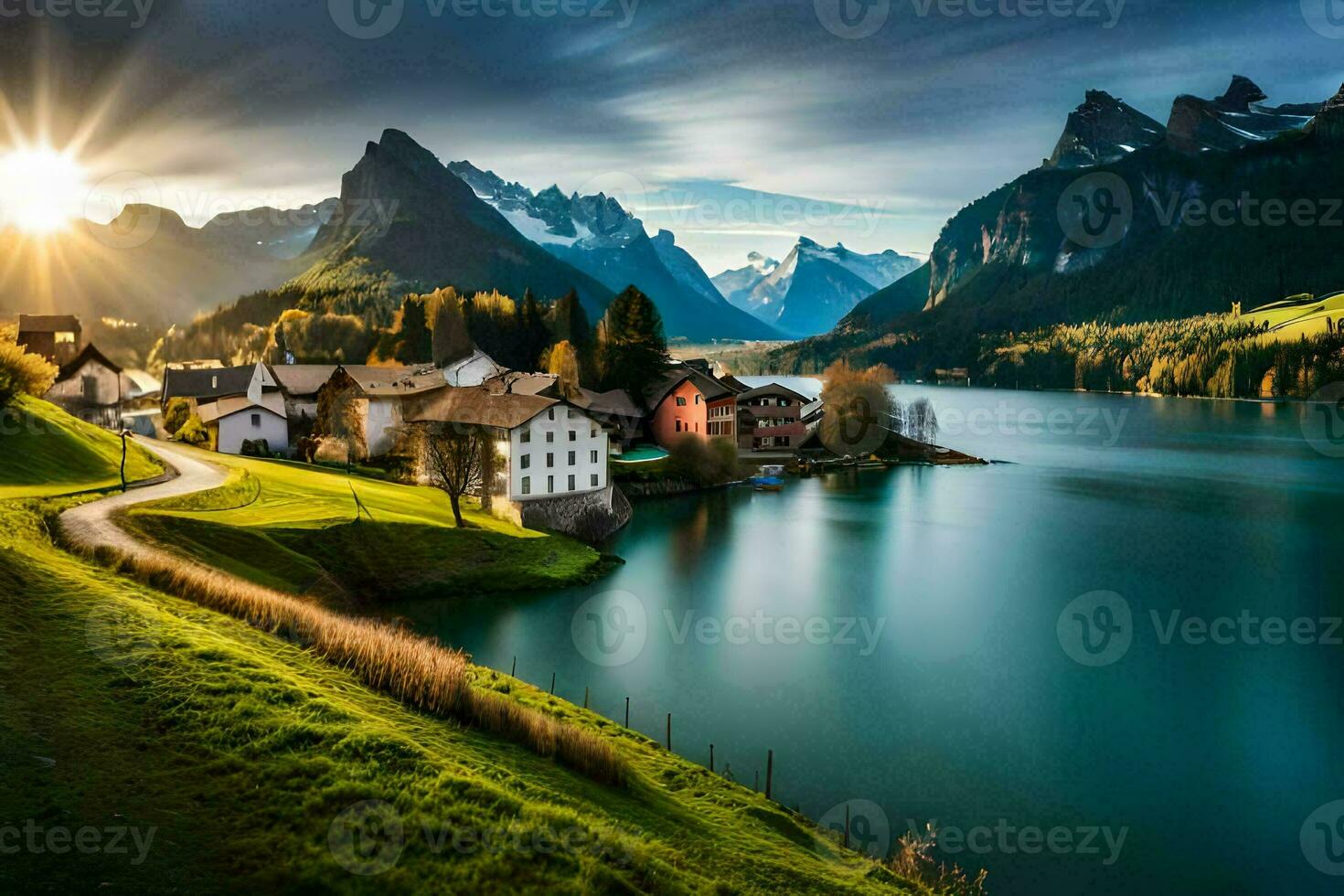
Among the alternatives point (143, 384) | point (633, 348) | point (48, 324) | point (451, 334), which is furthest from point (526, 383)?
point (143, 384)

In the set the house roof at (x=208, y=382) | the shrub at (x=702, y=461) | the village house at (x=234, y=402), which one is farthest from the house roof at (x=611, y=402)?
the house roof at (x=208, y=382)

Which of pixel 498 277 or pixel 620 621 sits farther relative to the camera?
pixel 498 277

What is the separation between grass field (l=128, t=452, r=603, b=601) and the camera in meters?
29.5

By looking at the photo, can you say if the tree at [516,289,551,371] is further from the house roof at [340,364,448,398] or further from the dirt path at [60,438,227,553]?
the dirt path at [60,438,227,553]

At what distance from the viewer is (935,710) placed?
976 inches

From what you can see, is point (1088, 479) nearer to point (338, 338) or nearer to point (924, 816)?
point (924, 816)

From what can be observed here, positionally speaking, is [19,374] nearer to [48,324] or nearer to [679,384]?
[48,324]

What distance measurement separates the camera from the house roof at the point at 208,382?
196 ft

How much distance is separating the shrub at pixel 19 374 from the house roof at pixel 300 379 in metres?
25.4

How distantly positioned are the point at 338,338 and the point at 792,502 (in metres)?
56.8

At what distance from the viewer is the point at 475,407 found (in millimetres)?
49812

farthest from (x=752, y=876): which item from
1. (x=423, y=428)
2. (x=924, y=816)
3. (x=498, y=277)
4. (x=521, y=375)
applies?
(x=498, y=277)

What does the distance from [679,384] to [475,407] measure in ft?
95.1

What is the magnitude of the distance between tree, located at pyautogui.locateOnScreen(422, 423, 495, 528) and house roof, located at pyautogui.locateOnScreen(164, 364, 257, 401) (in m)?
20.2
